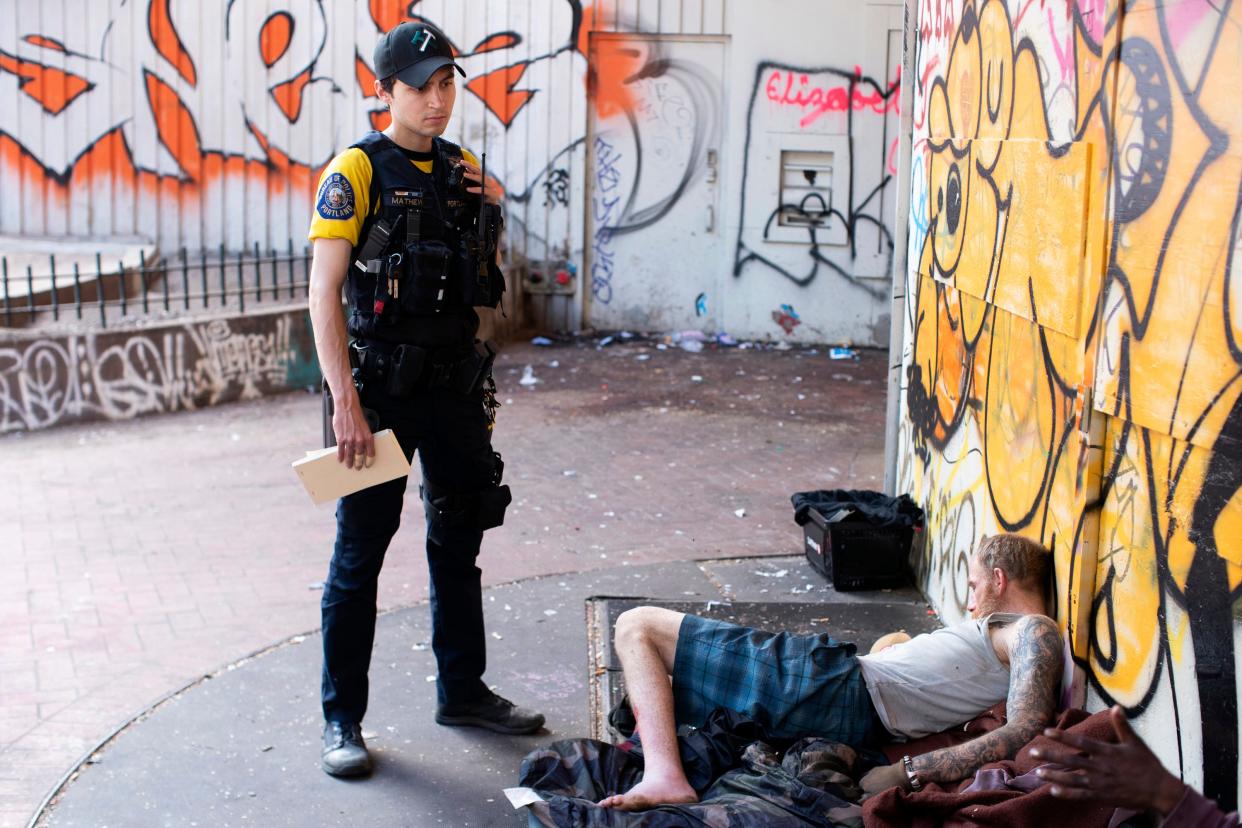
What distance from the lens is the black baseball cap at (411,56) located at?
3.98 metres

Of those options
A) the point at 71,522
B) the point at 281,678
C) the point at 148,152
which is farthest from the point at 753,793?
the point at 148,152

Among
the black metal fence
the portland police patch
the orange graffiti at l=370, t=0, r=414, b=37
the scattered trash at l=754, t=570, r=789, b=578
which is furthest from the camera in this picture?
the orange graffiti at l=370, t=0, r=414, b=37

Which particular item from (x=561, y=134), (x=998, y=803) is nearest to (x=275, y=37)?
(x=561, y=134)

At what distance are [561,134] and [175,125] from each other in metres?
3.43

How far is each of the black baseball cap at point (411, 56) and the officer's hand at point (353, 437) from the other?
0.94m

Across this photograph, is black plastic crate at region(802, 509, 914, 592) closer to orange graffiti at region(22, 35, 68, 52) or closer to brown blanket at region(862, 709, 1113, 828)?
brown blanket at region(862, 709, 1113, 828)

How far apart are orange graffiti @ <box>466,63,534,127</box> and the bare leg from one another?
28.4ft

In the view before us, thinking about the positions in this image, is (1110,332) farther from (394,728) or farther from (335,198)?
(394,728)

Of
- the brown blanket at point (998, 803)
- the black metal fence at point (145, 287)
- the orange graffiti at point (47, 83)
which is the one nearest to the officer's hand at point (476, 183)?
the brown blanket at point (998, 803)

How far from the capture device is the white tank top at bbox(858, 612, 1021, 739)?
3.79 m

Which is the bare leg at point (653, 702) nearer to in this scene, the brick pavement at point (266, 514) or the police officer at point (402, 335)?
the police officer at point (402, 335)

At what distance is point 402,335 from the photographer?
13.5ft

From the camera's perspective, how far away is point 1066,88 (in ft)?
12.9

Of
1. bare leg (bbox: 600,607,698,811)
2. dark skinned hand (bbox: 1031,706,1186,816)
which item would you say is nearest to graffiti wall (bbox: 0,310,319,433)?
bare leg (bbox: 600,607,698,811)
